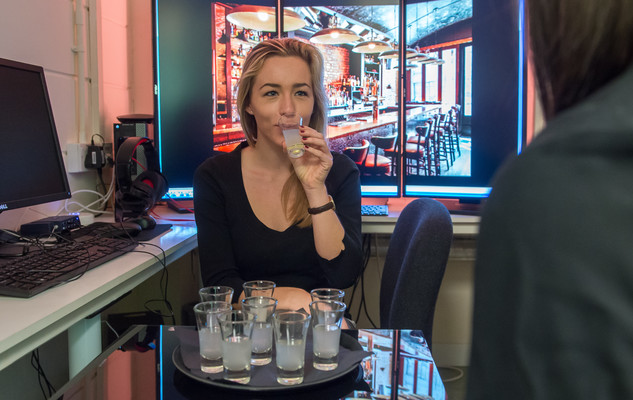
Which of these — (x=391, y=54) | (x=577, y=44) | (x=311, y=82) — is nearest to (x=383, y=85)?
(x=391, y=54)

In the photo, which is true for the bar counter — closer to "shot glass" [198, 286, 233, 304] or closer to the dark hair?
"shot glass" [198, 286, 233, 304]

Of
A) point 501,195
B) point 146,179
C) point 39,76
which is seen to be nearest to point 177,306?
point 146,179

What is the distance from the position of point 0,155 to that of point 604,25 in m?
1.52

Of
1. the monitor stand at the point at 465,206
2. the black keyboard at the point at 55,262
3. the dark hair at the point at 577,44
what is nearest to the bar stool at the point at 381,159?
the monitor stand at the point at 465,206

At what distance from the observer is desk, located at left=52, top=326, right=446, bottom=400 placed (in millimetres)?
758

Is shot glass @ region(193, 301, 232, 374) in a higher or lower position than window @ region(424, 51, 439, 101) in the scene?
lower

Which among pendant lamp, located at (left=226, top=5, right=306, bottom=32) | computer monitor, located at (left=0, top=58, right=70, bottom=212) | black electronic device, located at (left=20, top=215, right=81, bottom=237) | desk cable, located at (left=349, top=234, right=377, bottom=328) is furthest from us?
desk cable, located at (left=349, top=234, right=377, bottom=328)

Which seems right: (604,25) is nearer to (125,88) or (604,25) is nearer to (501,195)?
(501,195)

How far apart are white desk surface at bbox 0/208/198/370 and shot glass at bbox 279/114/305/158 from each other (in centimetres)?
50

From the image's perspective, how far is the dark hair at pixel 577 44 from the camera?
280 mm

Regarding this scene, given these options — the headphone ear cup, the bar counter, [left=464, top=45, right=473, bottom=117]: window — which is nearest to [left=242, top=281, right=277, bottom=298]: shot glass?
the headphone ear cup

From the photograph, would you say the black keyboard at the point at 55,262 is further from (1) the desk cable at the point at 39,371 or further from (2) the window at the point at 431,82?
(2) the window at the point at 431,82

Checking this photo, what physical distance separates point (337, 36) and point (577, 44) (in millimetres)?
2369

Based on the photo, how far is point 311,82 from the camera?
69.7 inches
